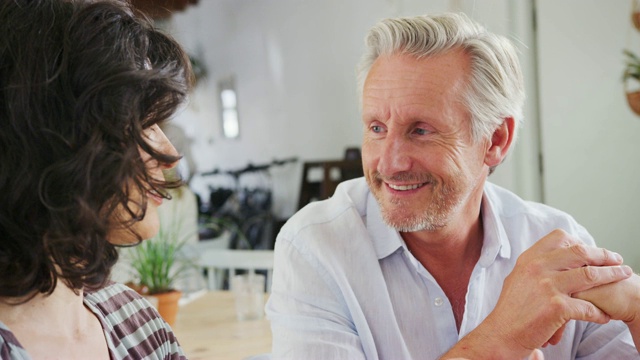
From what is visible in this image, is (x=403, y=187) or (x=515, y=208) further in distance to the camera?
(x=515, y=208)

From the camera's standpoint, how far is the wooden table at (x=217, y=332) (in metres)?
1.67

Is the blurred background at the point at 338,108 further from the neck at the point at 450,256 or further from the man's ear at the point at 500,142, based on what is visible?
the neck at the point at 450,256

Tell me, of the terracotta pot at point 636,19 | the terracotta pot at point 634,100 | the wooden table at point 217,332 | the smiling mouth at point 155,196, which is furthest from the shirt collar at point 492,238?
the terracotta pot at point 636,19

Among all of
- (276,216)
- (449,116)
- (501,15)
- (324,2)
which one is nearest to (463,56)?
(449,116)

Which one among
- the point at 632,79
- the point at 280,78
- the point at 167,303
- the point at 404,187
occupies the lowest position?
the point at 167,303

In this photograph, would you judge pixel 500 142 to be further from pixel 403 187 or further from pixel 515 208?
pixel 403 187

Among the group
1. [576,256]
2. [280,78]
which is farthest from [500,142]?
[280,78]

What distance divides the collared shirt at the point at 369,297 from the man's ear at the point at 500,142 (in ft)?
0.53

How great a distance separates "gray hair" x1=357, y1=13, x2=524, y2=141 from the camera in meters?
1.40

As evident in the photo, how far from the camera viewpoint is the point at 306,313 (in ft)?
4.28

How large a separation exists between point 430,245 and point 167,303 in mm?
735

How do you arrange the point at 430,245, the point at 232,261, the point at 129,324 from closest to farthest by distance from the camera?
the point at 129,324 → the point at 430,245 → the point at 232,261

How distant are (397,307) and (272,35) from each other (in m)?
7.09

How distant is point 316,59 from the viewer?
768cm
